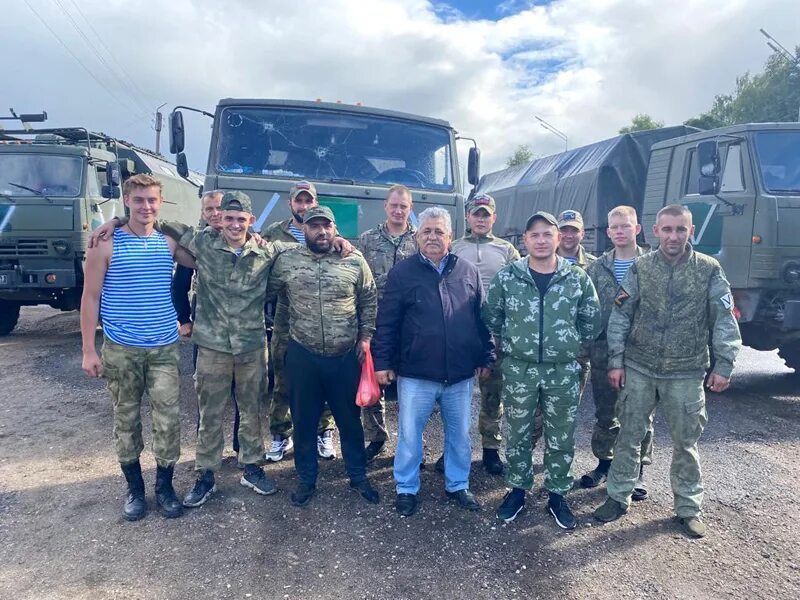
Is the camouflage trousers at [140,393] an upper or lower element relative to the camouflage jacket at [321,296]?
lower

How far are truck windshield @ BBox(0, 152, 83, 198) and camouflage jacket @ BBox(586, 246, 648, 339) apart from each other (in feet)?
23.8

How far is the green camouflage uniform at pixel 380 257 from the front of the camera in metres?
3.95

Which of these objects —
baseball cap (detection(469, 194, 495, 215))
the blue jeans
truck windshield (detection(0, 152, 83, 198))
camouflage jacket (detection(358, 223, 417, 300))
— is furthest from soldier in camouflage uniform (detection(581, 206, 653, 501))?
truck windshield (detection(0, 152, 83, 198))

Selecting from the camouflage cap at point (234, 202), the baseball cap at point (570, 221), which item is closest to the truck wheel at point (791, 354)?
the baseball cap at point (570, 221)

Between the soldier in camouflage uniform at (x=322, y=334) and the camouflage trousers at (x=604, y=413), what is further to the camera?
the camouflage trousers at (x=604, y=413)

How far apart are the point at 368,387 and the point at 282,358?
0.95 meters

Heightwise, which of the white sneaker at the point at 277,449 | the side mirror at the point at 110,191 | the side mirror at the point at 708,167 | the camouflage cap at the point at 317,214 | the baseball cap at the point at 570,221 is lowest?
the white sneaker at the point at 277,449

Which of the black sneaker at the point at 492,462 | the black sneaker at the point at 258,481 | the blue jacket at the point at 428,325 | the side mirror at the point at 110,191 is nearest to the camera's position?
the blue jacket at the point at 428,325

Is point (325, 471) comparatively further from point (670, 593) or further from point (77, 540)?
point (670, 593)

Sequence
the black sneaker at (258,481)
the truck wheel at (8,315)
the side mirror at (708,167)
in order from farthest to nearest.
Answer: the truck wheel at (8,315) < the side mirror at (708,167) < the black sneaker at (258,481)

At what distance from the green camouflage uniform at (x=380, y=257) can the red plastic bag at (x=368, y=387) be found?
2.43ft

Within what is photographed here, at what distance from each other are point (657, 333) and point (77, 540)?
10.9 ft

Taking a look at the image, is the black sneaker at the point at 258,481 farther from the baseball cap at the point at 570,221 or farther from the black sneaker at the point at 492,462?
the baseball cap at the point at 570,221

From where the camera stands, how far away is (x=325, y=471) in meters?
3.80
